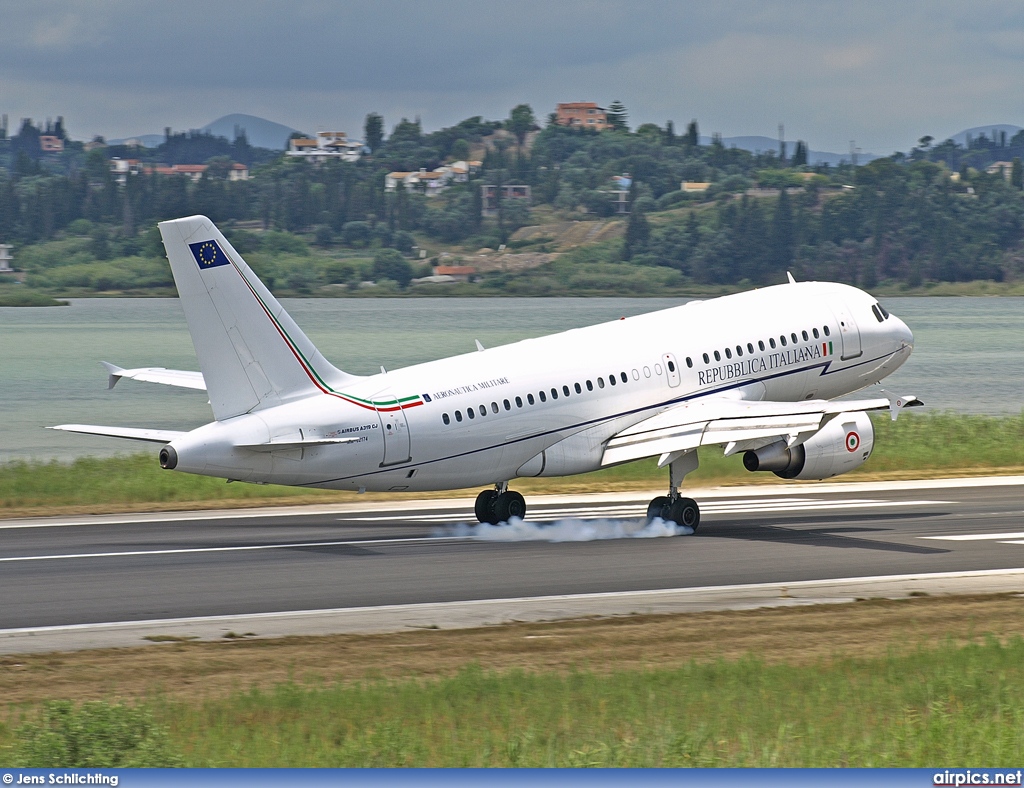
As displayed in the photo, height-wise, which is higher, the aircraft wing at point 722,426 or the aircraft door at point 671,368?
the aircraft door at point 671,368

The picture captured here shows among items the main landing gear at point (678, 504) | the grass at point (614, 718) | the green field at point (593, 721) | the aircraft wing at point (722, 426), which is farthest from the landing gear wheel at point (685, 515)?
the green field at point (593, 721)

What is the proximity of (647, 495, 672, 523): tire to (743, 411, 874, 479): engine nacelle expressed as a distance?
1.80 meters

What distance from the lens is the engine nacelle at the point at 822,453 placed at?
30984 millimetres

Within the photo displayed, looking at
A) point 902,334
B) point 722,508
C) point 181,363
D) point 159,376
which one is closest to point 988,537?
point 722,508

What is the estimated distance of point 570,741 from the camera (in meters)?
13.8

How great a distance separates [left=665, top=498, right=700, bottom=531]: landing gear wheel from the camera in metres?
31.4

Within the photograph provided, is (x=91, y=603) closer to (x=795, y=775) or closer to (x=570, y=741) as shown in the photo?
(x=570, y=741)

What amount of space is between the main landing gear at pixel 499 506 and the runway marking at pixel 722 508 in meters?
1.86

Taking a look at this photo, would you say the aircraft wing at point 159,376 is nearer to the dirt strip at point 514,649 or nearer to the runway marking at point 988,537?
the dirt strip at point 514,649

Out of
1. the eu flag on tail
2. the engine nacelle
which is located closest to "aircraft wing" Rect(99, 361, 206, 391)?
the eu flag on tail

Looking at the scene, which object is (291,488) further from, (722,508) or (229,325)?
(229,325)

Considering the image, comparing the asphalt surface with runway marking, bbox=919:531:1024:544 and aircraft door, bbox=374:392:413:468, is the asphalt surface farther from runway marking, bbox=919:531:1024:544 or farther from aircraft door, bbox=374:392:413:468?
aircraft door, bbox=374:392:413:468

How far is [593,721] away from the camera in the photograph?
14.7 meters

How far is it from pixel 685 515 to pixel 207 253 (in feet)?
35.5
